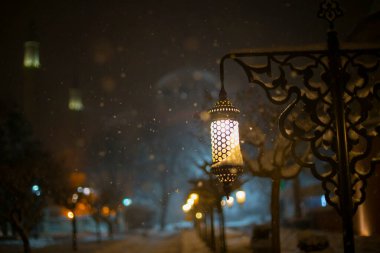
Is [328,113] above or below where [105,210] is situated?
above

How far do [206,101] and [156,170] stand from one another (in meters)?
50.6

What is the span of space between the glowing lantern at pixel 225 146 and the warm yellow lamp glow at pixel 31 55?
79234 millimetres

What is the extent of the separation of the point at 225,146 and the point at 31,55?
8062cm

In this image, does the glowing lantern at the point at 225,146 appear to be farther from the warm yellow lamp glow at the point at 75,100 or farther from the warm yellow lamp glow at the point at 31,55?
the warm yellow lamp glow at the point at 75,100

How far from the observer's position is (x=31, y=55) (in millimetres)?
80375

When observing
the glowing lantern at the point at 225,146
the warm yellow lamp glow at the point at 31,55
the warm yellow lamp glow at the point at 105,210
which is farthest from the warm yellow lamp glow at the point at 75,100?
the glowing lantern at the point at 225,146

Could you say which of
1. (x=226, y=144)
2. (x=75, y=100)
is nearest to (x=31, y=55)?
(x=75, y=100)

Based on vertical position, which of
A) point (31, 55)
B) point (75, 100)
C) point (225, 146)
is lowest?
point (225, 146)

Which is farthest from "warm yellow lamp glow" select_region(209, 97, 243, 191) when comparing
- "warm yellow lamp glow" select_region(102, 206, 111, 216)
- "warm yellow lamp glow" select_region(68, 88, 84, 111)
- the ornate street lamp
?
"warm yellow lamp glow" select_region(68, 88, 84, 111)

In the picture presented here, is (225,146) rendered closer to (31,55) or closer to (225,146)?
(225,146)

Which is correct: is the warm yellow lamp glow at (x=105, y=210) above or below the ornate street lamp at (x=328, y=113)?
below

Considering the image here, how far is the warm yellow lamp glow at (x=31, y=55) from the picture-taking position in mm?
79688

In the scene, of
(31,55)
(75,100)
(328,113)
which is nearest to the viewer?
(328,113)

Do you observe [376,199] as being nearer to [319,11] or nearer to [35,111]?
[319,11]
